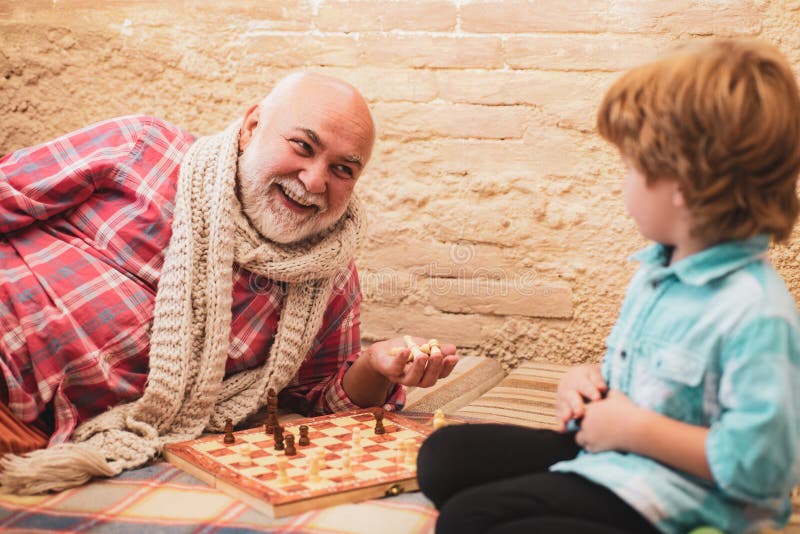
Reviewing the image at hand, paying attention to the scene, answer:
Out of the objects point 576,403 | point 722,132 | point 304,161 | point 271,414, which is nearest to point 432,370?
point 271,414

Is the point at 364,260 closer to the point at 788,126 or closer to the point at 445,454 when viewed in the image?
the point at 445,454

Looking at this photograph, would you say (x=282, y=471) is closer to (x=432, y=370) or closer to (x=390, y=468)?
(x=390, y=468)

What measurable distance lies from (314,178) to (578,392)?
1020mm

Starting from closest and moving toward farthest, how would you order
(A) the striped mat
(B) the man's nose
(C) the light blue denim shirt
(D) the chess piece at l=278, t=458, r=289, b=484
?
(C) the light blue denim shirt, (D) the chess piece at l=278, t=458, r=289, b=484, (B) the man's nose, (A) the striped mat

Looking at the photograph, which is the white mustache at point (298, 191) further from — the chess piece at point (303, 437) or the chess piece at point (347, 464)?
the chess piece at point (347, 464)

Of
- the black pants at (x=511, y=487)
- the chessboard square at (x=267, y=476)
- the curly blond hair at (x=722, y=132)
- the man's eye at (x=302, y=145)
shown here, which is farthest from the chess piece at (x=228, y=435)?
the curly blond hair at (x=722, y=132)

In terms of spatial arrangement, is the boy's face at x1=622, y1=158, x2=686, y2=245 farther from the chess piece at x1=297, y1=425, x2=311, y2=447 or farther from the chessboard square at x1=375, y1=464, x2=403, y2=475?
the chess piece at x1=297, y1=425, x2=311, y2=447

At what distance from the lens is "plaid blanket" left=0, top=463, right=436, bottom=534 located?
63.5 inches

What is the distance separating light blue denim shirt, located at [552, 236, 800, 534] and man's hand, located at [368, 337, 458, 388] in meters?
0.80

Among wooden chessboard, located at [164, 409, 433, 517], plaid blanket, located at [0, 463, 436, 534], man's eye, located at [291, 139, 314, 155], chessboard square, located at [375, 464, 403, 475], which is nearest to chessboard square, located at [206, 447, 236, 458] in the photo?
wooden chessboard, located at [164, 409, 433, 517]

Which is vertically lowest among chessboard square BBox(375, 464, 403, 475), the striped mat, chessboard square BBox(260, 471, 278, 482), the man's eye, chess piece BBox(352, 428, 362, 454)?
the striped mat

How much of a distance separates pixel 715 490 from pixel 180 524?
96cm

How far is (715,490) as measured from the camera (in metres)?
1.30

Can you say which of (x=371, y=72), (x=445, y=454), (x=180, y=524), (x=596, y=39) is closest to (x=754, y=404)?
(x=445, y=454)
